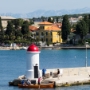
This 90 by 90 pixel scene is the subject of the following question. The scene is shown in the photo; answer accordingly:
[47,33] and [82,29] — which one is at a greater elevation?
[82,29]

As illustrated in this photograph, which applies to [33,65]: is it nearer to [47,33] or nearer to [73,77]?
[73,77]

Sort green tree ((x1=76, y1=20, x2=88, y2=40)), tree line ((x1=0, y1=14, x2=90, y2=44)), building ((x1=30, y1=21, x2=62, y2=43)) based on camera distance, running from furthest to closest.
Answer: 1. building ((x1=30, y1=21, x2=62, y2=43))
2. tree line ((x1=0, y1=14, x2=90, y2=44))
3. green tree ((x1=76, y1=20, x2=88, y2=40))

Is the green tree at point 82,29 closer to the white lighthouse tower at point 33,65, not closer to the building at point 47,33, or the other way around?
the building at point 47,33

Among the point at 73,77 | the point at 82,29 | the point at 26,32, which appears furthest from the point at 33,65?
the point at 26,32

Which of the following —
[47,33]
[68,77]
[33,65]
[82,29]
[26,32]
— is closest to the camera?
[33,65]

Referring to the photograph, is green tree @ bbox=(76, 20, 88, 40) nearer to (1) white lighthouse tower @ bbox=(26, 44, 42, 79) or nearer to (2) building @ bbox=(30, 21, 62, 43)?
(2) building @ bbox=(30, 21, 62, 43)

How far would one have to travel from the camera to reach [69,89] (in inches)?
1291

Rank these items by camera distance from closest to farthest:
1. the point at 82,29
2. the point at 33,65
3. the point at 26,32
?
the point at 33,65 < the point at 82,29 < the point at 26,32

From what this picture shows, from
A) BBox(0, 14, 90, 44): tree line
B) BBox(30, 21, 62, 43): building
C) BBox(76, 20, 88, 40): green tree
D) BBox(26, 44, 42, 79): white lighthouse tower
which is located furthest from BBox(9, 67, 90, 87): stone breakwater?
BBox(30, 21, 62, 43): building

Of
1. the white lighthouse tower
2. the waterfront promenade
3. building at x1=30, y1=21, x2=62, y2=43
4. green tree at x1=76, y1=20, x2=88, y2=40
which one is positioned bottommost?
building at x1=30, y1=21, x2=62, y2=43

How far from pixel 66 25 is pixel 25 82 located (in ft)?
260

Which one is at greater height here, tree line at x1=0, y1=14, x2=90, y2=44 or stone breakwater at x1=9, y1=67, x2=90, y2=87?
stone breakwater at x1=9, y1=67, x2=90, y2=87

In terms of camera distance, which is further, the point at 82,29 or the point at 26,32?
A: the point at 26,32

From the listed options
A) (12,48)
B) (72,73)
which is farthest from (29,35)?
(72,73)
